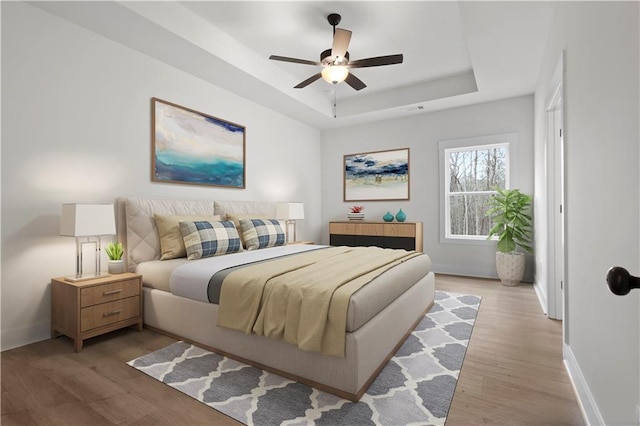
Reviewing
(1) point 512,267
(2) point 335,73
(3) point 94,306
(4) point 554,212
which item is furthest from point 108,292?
(1) point 512,267

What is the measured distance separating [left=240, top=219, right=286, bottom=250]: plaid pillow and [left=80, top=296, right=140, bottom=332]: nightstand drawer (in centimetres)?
131

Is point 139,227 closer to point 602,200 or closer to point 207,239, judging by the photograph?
point 207,239

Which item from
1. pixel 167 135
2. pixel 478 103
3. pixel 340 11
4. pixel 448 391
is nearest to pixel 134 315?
pixel 167 135

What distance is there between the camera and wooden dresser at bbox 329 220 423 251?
5.18 m

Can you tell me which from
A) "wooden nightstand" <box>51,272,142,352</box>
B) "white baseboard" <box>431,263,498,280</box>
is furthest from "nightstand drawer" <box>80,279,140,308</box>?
"white baseboard" <box>431,263,498,280</box>

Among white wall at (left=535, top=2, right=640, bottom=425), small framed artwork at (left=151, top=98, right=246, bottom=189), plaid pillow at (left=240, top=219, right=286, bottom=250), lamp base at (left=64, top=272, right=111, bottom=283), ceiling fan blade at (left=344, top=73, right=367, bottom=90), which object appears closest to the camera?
white wall at (left=535, top=2, right=640, bottom=425)

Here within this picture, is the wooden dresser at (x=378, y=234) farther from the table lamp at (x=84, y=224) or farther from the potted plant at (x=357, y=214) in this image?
the table lamp at (x=84, y=224)

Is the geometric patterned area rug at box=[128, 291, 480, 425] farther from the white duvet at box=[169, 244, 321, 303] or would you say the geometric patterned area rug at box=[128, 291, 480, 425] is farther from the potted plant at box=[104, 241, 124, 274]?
the potted plant at box=[104, 241, 124, 274]

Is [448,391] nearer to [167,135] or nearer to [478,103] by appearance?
[167,135]

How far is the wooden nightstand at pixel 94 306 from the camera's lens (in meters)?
2.42

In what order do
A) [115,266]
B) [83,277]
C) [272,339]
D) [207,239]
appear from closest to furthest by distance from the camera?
[272,339]
[83,277]
[115,266]
[207,239]

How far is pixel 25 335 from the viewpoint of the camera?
8.36 ft

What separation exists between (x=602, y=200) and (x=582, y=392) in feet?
3.58

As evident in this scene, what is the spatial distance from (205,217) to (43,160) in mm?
1462
